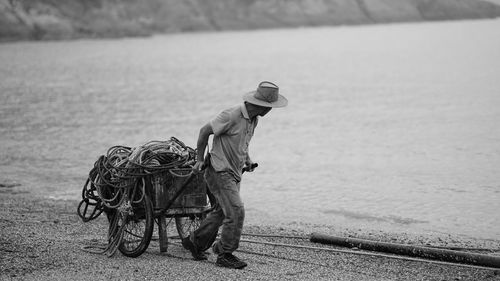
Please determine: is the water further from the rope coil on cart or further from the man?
the man

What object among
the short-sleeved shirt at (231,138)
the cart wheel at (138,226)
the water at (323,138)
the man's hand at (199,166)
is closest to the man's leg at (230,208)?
the short-sleeved shirt at (231,138)

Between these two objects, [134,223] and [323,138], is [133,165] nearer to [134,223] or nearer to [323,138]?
[134,223]

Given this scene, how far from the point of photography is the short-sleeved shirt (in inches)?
300

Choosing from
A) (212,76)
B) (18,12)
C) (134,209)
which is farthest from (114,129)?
(18,12)

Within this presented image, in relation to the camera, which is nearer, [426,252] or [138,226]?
[426,252]

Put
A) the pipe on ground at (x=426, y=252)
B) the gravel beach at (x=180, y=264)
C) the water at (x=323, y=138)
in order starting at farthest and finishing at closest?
1. the water at (x=323, y=138)
2. the pipe on ground at (x=426, y=252)
3. the gravel beach at (x=180, y=264)

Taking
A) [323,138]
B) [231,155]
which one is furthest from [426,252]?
[323,138]

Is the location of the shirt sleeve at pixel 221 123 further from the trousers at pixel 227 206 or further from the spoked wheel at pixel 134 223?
the spoked wheel at pixel 134 223

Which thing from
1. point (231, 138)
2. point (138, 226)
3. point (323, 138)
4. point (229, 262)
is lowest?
point (229, 262)

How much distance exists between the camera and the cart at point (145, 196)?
830cm

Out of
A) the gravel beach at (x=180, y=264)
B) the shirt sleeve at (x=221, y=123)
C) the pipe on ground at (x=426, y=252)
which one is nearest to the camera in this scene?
the shirt sleeve at (x=221, y=123)

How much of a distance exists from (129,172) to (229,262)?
1582 mm

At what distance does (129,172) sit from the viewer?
8422mm

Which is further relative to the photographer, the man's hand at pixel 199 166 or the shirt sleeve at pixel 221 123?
the man's hand at pixel 199 166
